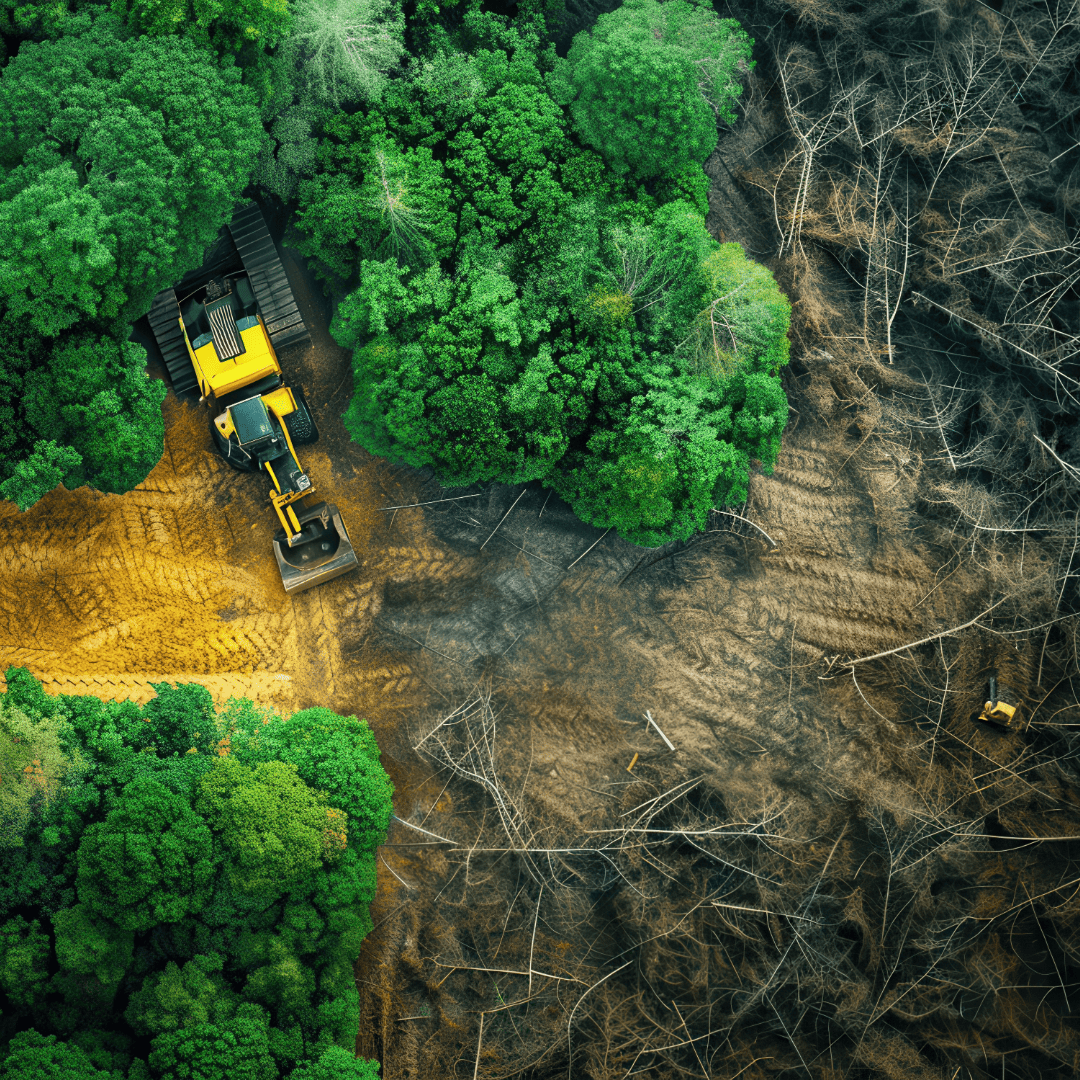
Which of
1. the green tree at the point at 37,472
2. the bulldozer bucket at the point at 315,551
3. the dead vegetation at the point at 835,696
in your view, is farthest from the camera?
the dead vegetation at the point at 835,696

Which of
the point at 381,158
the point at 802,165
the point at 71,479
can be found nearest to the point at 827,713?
the point at 802,165

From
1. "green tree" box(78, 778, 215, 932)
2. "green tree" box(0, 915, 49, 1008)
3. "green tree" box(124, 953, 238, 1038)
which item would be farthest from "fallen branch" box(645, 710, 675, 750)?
"green tree" box(0, 915, 49, 1008)

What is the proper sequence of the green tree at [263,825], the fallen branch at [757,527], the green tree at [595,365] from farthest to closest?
the fallen branch at [757,527]
the green tree at [595,365]
the green tree at [263,825]

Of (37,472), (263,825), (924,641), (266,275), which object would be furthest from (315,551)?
(924,641)

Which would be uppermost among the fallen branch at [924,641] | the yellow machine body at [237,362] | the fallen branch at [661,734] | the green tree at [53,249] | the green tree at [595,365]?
the green tree at [53,249]

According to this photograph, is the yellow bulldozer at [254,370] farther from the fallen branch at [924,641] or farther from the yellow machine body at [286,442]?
the fallen branch at [924,641]

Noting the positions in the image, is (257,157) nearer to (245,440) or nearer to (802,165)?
(245,440)

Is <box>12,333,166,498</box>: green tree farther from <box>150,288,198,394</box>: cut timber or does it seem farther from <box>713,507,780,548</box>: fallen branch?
<box>713,507,780,548</box>: fallen branch

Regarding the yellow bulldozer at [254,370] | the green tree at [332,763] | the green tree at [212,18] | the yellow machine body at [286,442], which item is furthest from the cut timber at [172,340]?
the green tree at [332,763]
